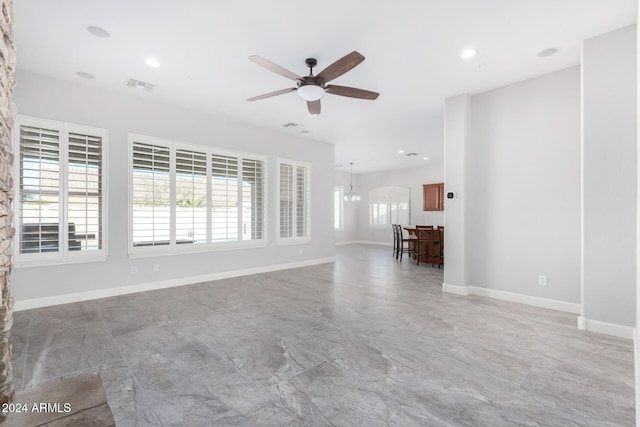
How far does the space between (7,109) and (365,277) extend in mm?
5490

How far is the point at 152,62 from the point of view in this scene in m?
3.76

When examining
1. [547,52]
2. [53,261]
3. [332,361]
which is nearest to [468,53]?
[547,52]

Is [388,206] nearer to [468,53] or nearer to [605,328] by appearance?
[468,53]

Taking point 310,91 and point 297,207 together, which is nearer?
point 310,91

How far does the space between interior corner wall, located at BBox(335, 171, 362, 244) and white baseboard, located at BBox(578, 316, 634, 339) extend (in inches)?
370

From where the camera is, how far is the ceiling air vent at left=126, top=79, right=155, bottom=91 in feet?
14.1

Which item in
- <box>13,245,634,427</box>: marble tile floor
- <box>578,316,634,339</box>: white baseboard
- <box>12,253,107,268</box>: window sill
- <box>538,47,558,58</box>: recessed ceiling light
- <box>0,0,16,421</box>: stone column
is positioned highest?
<box>538,47,558,58</box>: recessed ceiling light

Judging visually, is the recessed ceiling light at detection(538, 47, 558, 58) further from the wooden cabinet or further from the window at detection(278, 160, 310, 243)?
the wooden cabinet

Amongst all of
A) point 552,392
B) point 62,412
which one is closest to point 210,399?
point 62,412

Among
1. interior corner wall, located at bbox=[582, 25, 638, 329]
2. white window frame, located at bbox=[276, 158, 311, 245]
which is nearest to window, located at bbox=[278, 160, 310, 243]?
white window frame, located at bbox=[276, 158, 311, 245]

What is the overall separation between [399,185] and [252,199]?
7289 mm

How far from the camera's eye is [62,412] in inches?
46.2

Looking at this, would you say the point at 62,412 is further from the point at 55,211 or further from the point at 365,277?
the point at 365,277

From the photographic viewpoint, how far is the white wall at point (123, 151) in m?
4.11
